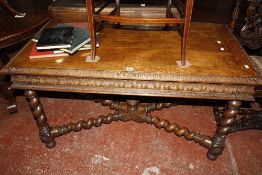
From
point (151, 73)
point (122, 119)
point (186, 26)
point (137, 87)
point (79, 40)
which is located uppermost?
point (186, 26)

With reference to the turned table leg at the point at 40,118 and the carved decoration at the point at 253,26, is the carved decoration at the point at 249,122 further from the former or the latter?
the turned table leg at the point at 40,118

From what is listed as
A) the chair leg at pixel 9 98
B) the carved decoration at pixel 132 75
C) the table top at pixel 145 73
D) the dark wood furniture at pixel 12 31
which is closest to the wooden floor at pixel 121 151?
the chair leg at pixel 9 98

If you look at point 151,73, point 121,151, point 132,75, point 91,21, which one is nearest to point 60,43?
point 91,21

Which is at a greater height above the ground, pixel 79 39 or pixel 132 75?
pixel 79 39

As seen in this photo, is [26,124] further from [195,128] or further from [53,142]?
[195,128]

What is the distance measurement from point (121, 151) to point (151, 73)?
2.74ft

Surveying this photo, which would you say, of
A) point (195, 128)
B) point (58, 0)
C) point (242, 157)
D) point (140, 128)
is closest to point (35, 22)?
point (58, 0)

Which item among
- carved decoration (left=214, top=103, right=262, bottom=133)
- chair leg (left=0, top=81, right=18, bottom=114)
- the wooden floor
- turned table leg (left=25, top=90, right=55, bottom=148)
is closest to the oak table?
turned table leg (left=25, top=90, right=55, bottom=148)

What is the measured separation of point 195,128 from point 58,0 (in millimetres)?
2138

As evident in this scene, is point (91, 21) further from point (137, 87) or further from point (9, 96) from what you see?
point (9, 96)

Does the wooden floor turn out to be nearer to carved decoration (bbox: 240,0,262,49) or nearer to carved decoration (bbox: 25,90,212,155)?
carved decoration (bbox: 25,90,212,155)

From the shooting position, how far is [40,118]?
5.68 feet

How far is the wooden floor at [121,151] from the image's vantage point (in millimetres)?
1796

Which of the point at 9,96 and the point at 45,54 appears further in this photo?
the point at 9,96
